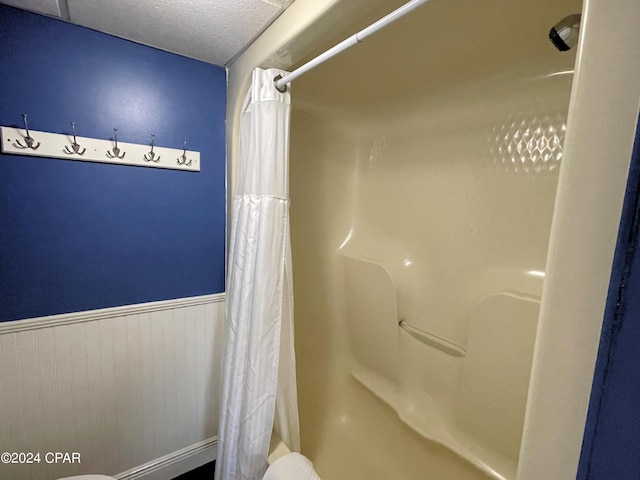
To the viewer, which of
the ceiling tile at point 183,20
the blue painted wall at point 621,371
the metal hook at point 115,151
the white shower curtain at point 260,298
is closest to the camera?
the blue painted wall at point 621,371

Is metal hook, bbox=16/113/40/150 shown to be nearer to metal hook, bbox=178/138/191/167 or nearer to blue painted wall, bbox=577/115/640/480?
metal hook, bbox=178/138/191/167

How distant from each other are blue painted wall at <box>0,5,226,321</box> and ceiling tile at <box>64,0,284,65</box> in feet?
0.29

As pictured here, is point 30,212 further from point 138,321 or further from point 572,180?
point 572,180

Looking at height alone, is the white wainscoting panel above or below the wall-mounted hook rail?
below

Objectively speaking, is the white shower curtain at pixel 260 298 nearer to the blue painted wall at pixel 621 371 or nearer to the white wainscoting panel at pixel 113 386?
the white wainscoting panel at pixel 113 386

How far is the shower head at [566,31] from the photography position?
633mm

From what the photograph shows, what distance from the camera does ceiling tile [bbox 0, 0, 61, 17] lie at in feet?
3.22

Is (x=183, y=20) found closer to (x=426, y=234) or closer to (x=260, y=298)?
(x=260, y=298)

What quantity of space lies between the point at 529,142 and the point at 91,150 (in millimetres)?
1792

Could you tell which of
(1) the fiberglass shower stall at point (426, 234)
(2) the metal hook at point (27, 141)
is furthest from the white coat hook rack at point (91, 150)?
(1) the fiberglass shower stall at point (426, 234)

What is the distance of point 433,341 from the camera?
4.70ft

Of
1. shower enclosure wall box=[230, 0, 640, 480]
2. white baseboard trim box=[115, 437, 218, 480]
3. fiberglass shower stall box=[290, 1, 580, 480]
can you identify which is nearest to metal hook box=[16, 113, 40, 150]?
shower enclosure wall box=[230, 0, 640, 480]

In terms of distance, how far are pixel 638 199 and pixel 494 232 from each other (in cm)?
105

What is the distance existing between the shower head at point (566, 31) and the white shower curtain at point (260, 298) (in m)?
0.81
